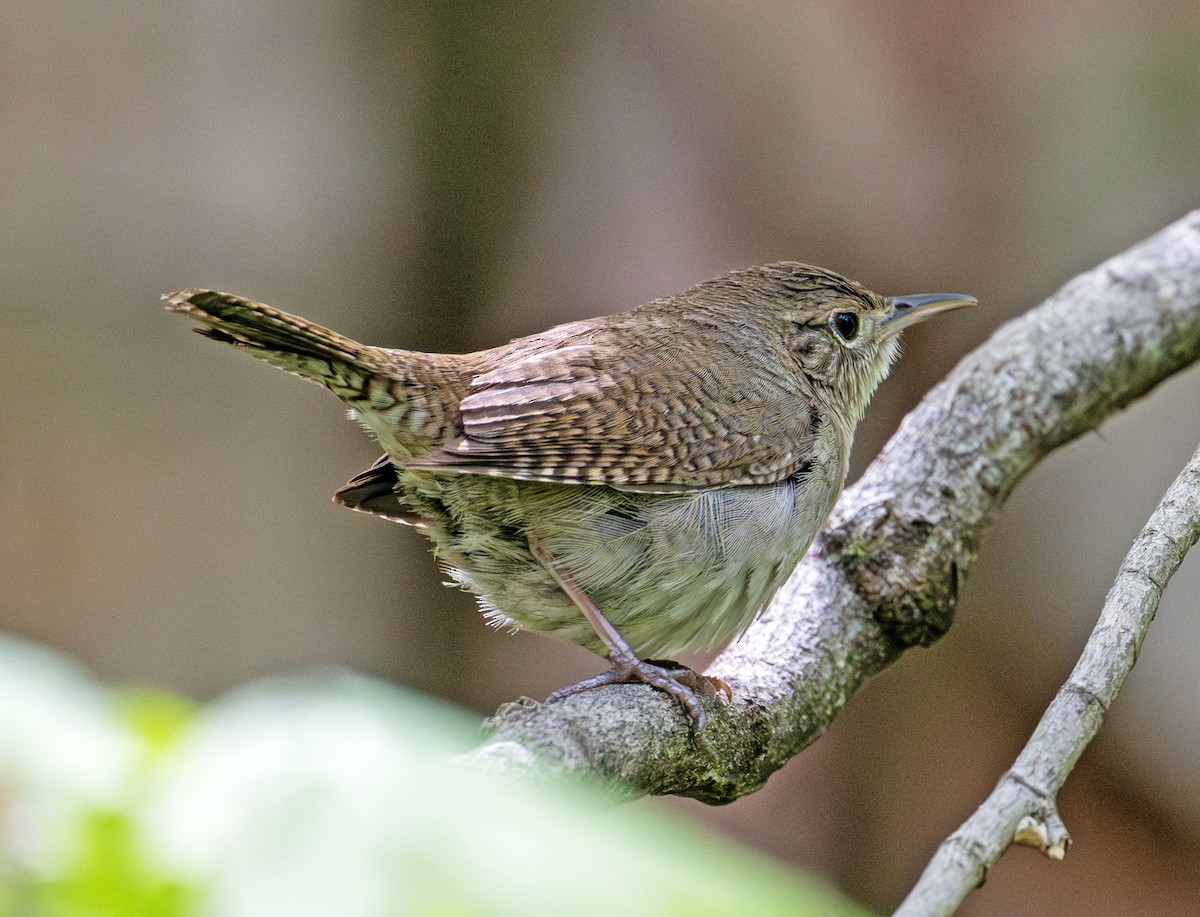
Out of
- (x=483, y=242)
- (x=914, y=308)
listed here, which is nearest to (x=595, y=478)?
(x=914, y=308)

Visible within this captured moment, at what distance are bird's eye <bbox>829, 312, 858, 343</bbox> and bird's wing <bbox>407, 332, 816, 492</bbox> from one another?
0.41m

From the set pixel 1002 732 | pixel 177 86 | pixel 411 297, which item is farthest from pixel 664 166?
pixel 1002 732

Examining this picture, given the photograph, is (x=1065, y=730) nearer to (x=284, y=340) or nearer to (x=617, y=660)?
(x=617, y=660)

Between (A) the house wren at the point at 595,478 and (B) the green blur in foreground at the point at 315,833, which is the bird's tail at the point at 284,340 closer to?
(A) the house wren at the point at 595,478

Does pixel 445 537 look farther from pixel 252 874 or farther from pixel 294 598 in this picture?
pixel 294 598

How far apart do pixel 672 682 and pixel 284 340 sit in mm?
1291

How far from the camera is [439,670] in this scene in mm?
6531

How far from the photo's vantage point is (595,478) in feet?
9.07

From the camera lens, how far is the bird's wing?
2746 millimetres

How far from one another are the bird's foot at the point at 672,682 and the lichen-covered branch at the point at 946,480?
5.4 inches

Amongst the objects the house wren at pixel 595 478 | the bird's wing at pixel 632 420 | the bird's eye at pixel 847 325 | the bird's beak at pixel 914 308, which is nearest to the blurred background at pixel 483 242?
the bird's beak at pixel 914 308

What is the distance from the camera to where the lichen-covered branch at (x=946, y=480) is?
3.25m

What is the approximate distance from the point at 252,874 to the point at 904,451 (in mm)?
3084

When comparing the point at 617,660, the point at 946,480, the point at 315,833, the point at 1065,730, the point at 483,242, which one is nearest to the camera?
the point at 315,833
